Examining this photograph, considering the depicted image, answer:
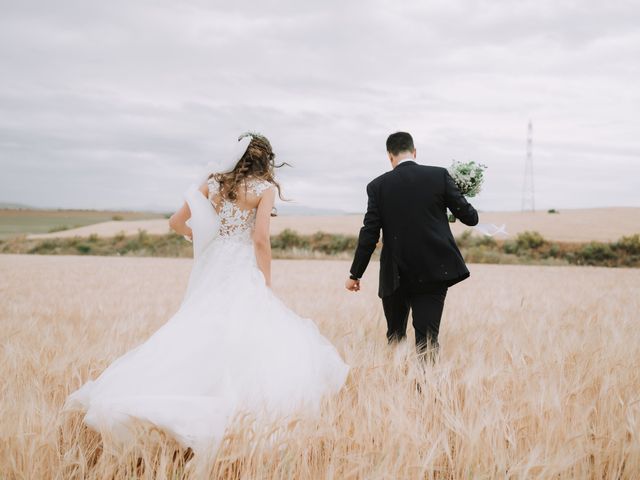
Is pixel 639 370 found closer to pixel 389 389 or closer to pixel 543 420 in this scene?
pixel 543 420

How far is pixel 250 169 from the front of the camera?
12.6 ft

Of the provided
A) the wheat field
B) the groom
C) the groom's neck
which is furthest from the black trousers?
the groom's neck

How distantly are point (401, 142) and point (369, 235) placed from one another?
2.68ft

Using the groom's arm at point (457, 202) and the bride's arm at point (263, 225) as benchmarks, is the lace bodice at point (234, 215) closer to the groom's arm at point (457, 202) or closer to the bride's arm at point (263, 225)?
the bride's arm at point (263, 225)

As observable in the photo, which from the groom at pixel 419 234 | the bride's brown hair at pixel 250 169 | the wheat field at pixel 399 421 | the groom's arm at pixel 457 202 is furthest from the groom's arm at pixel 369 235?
the bride's brown hair at pixel 250 169

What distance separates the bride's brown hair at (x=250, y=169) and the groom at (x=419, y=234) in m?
1.08

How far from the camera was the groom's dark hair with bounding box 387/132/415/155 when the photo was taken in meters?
4.52

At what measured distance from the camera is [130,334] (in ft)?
16.5

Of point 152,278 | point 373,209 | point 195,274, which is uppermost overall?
point 373,209

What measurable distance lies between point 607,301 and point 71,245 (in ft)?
102

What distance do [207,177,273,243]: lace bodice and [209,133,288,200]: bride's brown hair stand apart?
0.04 m

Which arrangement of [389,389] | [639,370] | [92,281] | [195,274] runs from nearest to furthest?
1. [389,389]
2. [639,370]
3. [195,274]
4. [92,281]

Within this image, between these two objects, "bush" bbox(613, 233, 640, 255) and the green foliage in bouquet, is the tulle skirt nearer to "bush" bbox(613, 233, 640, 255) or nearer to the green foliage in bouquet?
the green foliage in bouquet

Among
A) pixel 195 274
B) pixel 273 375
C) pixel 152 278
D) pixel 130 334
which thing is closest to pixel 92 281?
pixel 152 278
